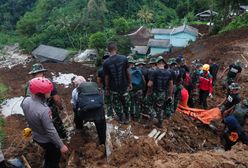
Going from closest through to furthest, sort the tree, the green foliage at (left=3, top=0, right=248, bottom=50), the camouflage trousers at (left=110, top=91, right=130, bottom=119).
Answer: the camouflage trousers at (left=110, top=91, right=130, bottom=119), the green foliage at (left=3, top=0, right=248, bottom=50), the tree

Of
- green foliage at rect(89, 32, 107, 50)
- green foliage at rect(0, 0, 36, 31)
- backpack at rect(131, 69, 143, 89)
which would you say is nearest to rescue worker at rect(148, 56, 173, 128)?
backpack at rect(131, 69, 143, 89)

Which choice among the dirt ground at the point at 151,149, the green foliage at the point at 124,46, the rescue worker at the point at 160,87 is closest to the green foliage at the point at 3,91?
the green foliage at the point at 124,46

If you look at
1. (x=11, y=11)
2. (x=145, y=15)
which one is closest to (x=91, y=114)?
(x=145, y=15)

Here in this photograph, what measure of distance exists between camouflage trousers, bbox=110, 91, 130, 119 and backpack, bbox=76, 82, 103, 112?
1.08 metres

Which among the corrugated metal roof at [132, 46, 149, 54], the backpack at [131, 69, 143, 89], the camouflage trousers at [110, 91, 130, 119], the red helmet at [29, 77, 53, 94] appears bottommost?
the corrugated metal roof at [132, 46, 149, 54]

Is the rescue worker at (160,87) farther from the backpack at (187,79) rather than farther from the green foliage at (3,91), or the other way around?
the green foliage at (3,91)

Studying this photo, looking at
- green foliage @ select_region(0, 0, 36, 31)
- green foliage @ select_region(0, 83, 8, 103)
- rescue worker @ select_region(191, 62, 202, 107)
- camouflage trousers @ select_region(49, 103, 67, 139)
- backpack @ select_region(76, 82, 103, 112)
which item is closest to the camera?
backpack @ select_region(76, 82, 103, 112)

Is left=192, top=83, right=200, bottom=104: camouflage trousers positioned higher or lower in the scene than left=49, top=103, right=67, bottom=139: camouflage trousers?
lower

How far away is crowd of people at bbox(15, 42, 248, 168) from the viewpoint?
4742mm

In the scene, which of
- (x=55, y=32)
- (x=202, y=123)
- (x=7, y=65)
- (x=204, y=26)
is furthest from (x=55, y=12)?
(x=202, y=123)

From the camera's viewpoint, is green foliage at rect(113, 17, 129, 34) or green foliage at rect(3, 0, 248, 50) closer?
green foliage at rect(3, 0, 248, 50)

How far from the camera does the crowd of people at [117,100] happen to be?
474 cm

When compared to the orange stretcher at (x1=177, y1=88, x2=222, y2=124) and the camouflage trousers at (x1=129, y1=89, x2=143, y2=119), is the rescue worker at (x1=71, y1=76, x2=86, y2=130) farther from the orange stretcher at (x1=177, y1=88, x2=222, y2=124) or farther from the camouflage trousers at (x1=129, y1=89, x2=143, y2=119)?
the orange stretcher at (x1=177, y1=88, x2=222, y2=124)

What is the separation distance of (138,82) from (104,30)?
3946 centimetres
